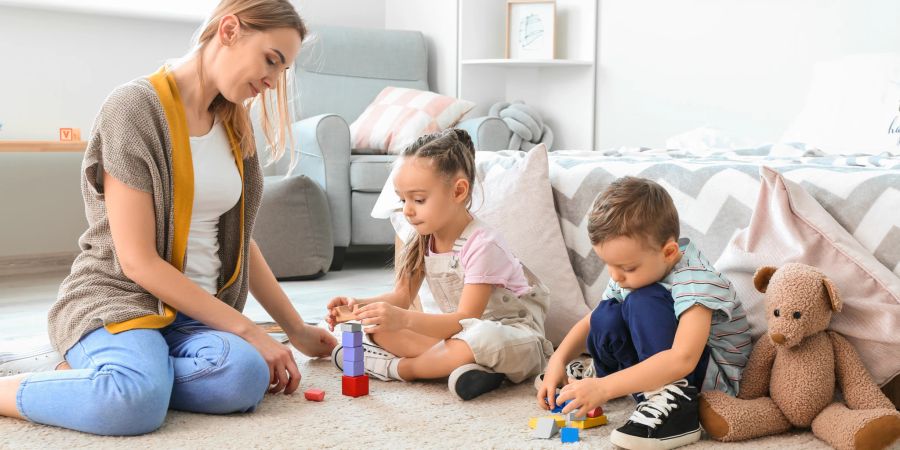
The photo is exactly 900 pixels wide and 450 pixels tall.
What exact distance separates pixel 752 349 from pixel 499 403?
1.36 ft

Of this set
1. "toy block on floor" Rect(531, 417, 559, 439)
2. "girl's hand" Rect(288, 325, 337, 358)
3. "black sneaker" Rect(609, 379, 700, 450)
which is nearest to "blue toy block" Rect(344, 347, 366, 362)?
"girl's hand" Rect(288, 325, 337, 358)

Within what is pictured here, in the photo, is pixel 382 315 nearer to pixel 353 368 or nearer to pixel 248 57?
pixel 353 368

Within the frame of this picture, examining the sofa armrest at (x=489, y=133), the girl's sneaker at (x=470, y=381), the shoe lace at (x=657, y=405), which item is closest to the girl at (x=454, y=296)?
the girl's sneaker at (x=470, y=381)

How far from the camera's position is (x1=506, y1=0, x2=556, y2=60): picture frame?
4098 millimetres

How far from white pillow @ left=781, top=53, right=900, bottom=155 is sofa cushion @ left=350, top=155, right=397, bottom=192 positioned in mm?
1346

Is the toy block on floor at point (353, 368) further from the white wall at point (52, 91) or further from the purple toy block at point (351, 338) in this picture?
the white wall at point (52, 91)

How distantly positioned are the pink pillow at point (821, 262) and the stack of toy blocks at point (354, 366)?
2.09 ft

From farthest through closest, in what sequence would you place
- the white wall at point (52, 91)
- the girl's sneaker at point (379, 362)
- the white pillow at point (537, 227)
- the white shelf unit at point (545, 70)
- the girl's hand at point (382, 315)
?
the white shelf unit at point (545, 70) → the white wall at point (52, 91) → the white pillow at point (537, 227) → the girl's sneaker at point (379, 362) → the girl's hand at point (382, 315)

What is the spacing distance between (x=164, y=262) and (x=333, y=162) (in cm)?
187

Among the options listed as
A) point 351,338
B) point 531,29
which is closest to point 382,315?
point 351,338

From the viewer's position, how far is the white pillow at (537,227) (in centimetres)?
194

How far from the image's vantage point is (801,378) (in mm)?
1381

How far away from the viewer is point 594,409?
142cm

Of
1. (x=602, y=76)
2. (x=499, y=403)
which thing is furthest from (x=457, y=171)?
(x=602, y=76)
